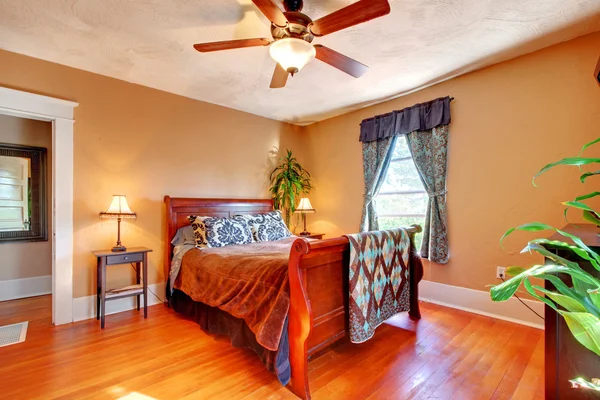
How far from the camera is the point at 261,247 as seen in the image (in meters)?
3.00

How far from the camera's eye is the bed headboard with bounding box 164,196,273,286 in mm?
3408

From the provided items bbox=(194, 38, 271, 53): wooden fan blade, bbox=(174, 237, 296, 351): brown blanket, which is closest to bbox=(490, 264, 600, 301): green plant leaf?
bbox=(174, 237, 296, 351): brown blanket

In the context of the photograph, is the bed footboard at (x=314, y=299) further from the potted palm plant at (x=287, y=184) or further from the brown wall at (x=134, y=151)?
the potted palm plant at (x=287, y=184)

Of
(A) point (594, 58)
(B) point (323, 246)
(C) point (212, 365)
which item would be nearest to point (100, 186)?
(C) point (212, 365)

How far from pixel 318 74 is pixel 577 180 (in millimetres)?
2591

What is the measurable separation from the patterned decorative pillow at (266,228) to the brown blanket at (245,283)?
0.42 metres

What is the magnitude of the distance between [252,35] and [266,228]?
6.94 feet

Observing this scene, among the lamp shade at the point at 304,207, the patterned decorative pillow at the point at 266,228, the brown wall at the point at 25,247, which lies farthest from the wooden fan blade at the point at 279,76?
the brown wall at the point at 25,247

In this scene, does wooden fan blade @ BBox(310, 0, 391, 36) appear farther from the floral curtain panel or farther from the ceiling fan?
the floral curtain panel

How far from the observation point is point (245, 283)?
2219 mm

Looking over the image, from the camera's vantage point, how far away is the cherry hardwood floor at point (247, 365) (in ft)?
5.84

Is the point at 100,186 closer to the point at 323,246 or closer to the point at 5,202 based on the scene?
the point at 5,202

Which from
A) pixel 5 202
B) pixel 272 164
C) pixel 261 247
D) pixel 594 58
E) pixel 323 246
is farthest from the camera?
pixel 272 164

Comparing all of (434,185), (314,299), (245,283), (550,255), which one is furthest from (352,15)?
(434,185)
